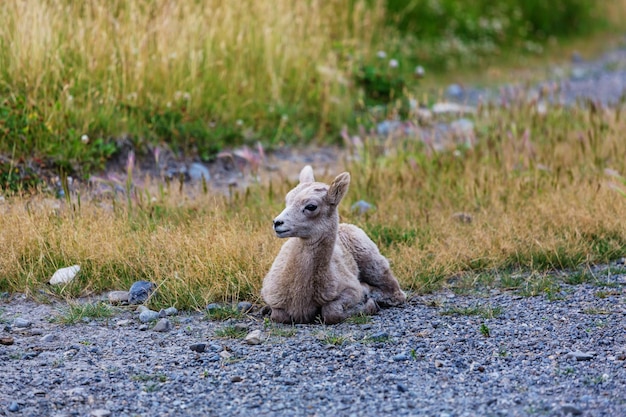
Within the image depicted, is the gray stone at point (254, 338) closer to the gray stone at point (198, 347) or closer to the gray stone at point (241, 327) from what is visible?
the gray stone at point (241, 327)

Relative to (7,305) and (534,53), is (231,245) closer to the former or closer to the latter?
(7,305)

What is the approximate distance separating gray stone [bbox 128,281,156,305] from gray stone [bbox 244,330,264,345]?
1052 millimetres

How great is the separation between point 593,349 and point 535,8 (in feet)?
47.6

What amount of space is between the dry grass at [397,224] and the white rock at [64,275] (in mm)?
83

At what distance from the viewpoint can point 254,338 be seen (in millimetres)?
5562

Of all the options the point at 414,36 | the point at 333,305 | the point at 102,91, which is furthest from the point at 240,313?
the point at 414,36

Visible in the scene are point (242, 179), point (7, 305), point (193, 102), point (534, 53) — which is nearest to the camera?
point (7, 305)

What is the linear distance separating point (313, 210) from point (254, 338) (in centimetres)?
86

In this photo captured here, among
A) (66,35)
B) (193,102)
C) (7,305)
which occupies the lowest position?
(7,305)

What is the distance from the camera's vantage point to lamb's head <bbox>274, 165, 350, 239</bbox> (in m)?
5.58

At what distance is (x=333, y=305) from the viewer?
19.2 feet

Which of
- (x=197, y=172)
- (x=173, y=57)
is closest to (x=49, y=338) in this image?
(x=197, y=172)

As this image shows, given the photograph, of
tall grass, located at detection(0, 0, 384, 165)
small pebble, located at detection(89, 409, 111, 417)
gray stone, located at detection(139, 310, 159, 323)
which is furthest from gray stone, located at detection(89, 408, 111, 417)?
tall grass, located at detection(0, 0, 384, 165)

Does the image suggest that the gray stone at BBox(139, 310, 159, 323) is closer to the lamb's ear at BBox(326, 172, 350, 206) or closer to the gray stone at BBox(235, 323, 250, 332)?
A: the gray stone at BBox(235, 323, 250, 332)
